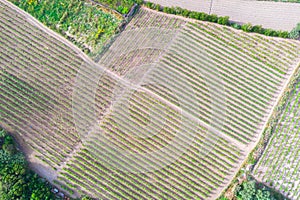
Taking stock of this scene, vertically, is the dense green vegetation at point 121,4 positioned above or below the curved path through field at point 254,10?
below

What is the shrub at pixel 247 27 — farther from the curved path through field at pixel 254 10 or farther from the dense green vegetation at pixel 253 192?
the dense green vegetation at pixel 253 192

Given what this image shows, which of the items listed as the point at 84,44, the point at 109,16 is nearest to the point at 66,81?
the point at 84,44

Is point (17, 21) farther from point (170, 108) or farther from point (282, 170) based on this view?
point (282, 170)

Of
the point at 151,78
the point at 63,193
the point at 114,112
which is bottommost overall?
the point at 63,193

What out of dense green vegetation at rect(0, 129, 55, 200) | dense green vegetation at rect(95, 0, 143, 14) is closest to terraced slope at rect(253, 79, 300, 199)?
dense green vegetation at rect(0, 129, 55, 200)

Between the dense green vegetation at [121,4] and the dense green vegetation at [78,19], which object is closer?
the dense green vegetation at [78,19]

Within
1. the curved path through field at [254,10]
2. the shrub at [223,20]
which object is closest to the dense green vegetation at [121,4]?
the curved path through field at [254,10]
